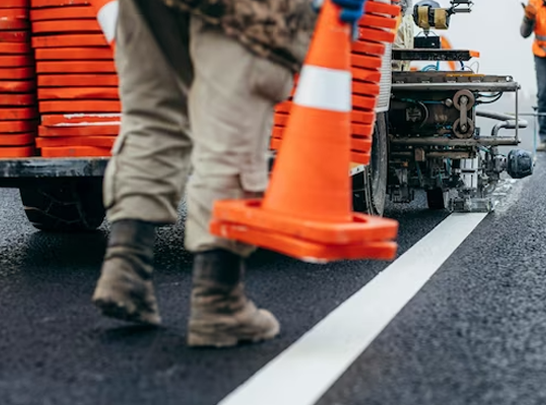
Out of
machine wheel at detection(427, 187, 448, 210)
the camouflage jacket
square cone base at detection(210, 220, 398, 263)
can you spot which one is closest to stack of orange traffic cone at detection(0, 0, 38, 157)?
the camouflage jacket

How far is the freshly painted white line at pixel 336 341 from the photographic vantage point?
112 inches

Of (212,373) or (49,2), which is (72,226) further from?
(212,373)

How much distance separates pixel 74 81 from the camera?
493 cm

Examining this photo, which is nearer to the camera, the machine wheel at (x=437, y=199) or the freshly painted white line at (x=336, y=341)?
the freshly painted white line at (x=336, y=341)

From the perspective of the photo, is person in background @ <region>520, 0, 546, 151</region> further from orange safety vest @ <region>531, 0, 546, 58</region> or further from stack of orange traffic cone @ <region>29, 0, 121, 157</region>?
stack of orange traffic cone @ <region>29, 0, 121, 157</region>

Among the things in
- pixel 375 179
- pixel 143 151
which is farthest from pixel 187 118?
pixel 375 179

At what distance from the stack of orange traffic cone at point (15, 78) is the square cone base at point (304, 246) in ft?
6.68

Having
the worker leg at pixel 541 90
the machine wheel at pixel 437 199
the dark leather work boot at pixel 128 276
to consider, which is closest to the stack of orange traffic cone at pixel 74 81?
the dark leather work boot at pixel 128 276

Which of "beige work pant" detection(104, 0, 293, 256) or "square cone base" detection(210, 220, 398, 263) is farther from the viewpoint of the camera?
"beige work pant" detection(104, 0, 293, 256)

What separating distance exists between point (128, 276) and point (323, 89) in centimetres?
82

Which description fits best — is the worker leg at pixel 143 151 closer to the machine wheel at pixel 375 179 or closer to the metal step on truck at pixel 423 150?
the metal step on truck at pixel 423 150

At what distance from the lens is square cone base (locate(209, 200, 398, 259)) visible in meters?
2.97

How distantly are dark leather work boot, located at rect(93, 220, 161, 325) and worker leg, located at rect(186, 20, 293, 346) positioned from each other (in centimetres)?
23

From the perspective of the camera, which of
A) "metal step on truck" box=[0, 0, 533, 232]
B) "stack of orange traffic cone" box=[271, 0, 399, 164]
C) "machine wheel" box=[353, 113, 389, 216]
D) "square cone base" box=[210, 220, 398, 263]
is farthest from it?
"metal step on truck" box=[0, 0, 533, 232]
